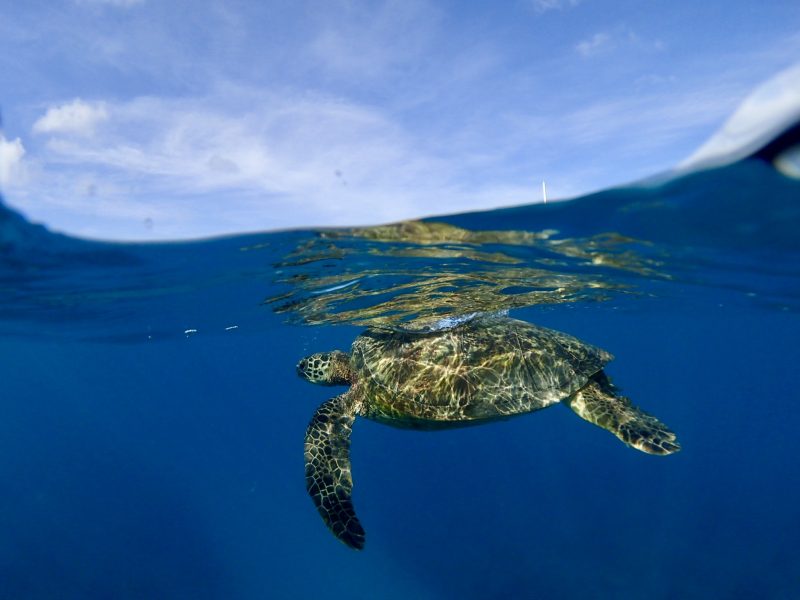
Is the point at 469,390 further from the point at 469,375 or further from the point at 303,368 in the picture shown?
the point at 303,368

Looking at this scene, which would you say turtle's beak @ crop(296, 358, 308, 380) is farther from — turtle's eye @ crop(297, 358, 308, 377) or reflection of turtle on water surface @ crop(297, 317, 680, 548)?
reflection of turtle on water surface @ crop(297, 317, 680, 548)

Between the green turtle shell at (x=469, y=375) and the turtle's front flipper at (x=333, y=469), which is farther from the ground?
the green turtle shell at (x=469, y=375)

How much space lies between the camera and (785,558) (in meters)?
22.4

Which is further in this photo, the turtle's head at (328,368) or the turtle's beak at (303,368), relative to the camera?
the turtle's beak at (303,368)

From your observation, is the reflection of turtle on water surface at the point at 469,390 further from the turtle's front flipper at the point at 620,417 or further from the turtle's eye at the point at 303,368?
the turtle's eye at the point at 303,368

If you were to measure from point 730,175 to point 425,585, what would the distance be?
23.2 m

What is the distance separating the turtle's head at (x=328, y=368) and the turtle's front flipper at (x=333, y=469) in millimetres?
1312

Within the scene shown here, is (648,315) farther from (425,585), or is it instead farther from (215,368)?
(215,368)

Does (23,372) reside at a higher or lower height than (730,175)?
lower

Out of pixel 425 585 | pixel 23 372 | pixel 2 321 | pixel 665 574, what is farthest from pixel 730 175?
pixel 23 372

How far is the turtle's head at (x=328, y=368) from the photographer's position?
34.9ft

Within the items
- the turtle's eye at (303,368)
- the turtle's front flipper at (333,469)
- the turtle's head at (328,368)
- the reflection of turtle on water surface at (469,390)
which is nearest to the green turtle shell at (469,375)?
the reflection of turtle on water surface at (469,390)

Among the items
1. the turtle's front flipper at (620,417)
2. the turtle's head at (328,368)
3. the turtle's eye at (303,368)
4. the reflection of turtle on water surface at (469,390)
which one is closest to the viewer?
the turtle's front flipper at (620,417)

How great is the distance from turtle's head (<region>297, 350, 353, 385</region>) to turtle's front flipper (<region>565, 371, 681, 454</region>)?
5000mm
